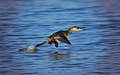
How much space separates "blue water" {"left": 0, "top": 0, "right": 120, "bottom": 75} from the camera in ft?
36.7

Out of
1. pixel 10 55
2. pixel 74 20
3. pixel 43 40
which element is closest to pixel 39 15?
pixel 74 20

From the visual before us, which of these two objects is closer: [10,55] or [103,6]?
[10,55]

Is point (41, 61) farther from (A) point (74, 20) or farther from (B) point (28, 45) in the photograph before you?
(A) point (74, 20)

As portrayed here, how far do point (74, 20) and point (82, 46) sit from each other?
2.42 m

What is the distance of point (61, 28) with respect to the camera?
563 inches

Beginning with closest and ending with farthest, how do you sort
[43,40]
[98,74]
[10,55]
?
[98,74] → [10,55] → [43,40]

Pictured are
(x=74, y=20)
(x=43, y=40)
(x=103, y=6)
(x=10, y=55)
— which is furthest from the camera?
(x=103, y=6)

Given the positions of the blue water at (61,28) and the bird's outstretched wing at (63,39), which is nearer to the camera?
the blue water at (61,28)

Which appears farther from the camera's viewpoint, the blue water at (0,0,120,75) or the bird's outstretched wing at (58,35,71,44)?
the bird's outstretched wing at (58,35,71,44)

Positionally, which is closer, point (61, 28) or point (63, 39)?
point (63, 39)

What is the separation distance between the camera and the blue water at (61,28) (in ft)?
36.7

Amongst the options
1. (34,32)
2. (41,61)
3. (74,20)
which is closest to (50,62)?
(41,61)

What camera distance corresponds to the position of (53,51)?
40.7ft

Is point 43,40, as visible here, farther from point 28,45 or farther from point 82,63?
point 82,63
